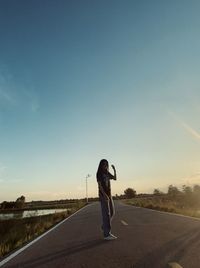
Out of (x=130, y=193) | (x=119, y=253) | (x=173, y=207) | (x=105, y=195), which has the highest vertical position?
(x=130, y=193)

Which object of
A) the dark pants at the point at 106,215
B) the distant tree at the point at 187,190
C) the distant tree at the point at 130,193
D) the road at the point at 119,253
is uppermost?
the distant tree at the point at 130,193

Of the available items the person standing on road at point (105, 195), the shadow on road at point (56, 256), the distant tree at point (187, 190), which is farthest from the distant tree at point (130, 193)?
the shadow on road at point (56, 256)

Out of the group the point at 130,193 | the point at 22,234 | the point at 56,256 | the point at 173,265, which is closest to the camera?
the point at 173,265

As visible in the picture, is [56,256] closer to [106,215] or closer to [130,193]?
[106,215]

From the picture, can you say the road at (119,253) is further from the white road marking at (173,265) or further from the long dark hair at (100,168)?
the long dark hair at (100,168)

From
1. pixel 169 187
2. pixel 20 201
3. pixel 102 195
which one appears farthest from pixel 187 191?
pixel 20 201

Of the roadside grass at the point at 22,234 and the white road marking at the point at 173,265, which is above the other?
the roadside grass at the point at 22,234

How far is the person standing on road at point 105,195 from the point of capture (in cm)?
1014

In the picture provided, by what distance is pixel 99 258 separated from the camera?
715 centimetres

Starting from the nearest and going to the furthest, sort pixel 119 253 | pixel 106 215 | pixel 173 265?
pixel 173 265 < pixel 119 253 < pixel 106 215

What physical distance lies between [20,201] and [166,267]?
117 m

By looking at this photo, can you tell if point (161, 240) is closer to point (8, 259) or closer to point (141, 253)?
point (141, 253)

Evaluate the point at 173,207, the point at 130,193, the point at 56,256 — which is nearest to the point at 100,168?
the point at 56,256

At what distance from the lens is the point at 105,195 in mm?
10312
